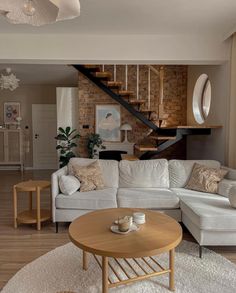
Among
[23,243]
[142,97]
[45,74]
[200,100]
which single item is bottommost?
[23,243]

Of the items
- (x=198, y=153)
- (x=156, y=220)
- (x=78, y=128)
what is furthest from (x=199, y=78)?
(x=156, y=220)

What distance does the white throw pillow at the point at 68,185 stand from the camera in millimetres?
Result: 3387

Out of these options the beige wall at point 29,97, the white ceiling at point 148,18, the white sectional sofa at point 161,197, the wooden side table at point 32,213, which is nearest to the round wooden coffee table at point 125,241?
the white sectional sofa at point 161,197

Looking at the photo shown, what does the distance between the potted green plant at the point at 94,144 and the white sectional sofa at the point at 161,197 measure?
7.83ft

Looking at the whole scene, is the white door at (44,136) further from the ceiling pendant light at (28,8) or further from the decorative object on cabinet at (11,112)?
the ceiling pendant light at (28,8)

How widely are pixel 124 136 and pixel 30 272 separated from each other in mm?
4699

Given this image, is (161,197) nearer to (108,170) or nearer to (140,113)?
(108,170)

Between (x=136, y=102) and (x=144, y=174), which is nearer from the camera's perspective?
(x=144, y=174)

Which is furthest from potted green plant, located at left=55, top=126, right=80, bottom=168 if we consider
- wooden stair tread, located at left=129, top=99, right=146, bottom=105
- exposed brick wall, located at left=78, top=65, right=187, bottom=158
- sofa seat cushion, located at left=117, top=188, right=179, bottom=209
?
sofa seat cushion, located at left=117, top=188, right=179, bottom=209

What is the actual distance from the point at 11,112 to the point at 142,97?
13.3ft

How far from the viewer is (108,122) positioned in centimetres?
674

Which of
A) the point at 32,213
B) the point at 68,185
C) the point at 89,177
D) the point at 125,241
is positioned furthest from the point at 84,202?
the point at 125,241

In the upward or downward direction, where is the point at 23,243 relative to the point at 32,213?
downward

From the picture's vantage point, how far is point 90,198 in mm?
3359
